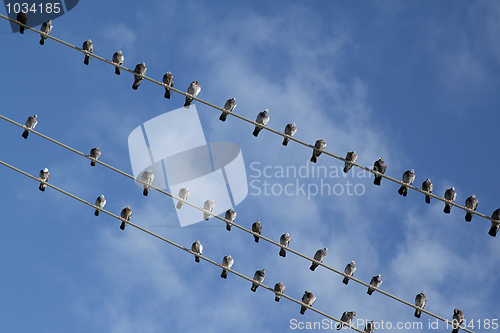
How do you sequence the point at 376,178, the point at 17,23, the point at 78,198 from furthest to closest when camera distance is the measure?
the point at 376,178, the point at 17,23, the point at 78,198

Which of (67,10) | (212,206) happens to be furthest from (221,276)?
(67,10)

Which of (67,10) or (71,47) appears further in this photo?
(67,10)

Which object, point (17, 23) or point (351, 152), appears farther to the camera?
point (351, 152)

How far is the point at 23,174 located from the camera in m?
18.2

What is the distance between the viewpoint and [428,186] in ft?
76.3

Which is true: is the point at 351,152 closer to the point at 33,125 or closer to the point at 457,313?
the point at 457,313

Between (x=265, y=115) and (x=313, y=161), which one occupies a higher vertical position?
(x=265, y=115)

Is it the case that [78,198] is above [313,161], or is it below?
below

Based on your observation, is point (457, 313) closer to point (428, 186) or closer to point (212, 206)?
point (428, 186)

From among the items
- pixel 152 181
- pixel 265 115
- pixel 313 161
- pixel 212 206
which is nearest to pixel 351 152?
pixel 313 161

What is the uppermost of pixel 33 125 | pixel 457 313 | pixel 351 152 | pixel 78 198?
pixel 351 152

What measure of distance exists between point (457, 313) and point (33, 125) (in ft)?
56.8

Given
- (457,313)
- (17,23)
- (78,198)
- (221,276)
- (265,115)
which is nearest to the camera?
(78,198)

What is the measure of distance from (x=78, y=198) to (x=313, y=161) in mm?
8718
